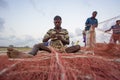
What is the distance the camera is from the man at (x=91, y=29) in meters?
7.82

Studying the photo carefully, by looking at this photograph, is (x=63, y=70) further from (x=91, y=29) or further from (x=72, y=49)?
(x=91, y=29)

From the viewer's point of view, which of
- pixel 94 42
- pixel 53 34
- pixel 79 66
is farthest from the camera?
pixel 94 42

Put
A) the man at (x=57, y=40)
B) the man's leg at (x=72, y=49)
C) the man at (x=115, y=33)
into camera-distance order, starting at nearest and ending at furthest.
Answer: the man at (x=57, y=40) → the man's leg at (x=72, y=49) → the man at (x=115, y=33)

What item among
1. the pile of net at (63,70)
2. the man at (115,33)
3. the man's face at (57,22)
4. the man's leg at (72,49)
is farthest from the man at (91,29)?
the pile of net at (63,70)

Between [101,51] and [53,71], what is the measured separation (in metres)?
4.94

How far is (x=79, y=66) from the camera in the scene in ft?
11.8

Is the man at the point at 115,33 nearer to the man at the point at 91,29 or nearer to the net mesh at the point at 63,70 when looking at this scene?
the man at the point at 91,29

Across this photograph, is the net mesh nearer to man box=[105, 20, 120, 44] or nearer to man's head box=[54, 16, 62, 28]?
man's head box=[54, 16, 62, 28]

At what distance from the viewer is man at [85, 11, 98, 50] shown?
7.82 m

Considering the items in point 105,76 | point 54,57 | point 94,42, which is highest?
point 94,42

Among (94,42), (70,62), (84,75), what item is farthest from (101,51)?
(84,75)

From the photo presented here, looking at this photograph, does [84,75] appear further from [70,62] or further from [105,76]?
[70,62]

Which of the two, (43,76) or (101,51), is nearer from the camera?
(43,76)

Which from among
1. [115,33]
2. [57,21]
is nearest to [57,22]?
[57,21]
